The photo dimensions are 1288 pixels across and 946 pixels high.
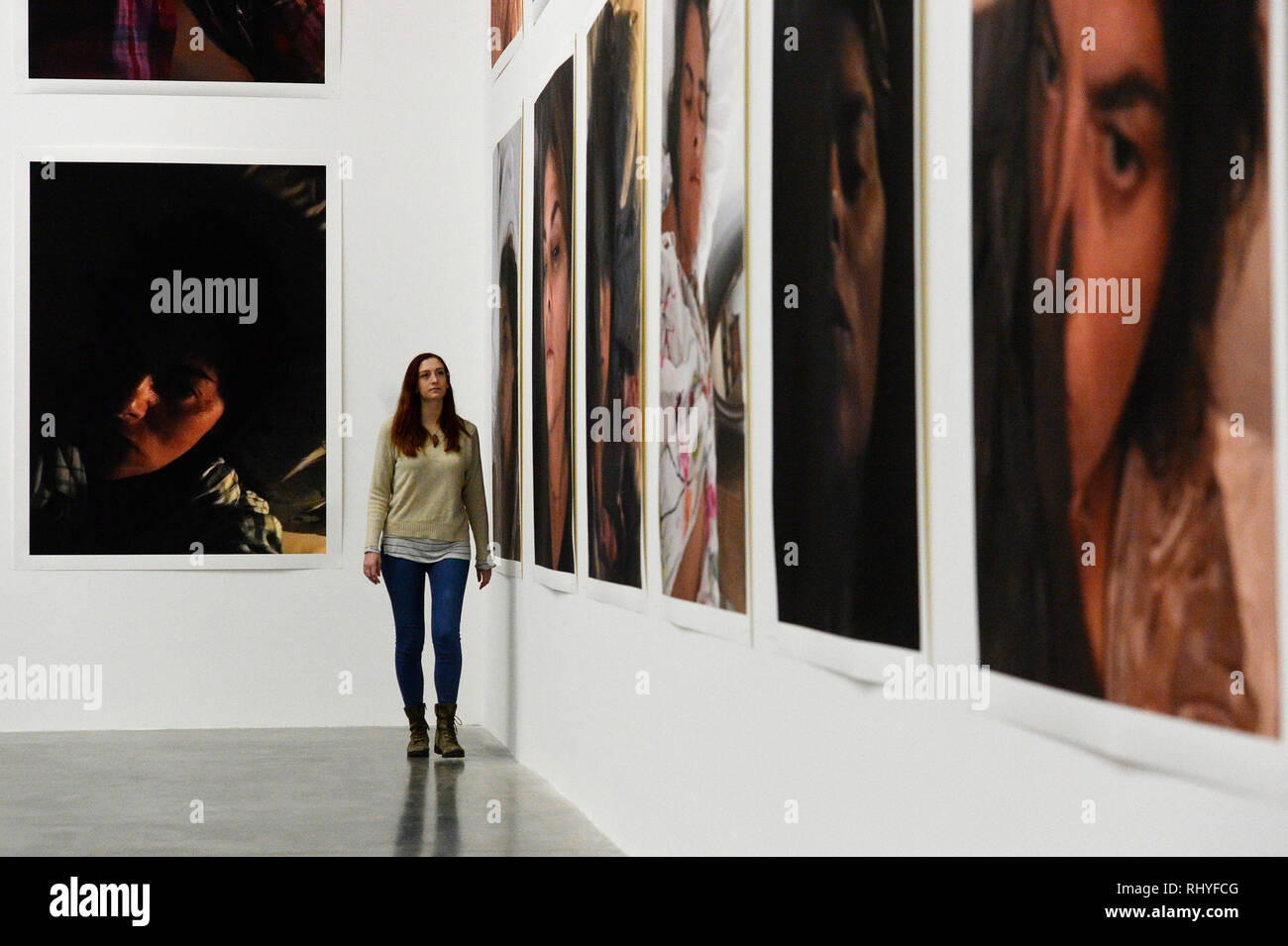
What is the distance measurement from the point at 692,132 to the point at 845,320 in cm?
132

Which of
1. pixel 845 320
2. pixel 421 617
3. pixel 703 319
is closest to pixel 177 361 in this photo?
pixel 421 617

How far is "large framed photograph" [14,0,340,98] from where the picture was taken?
29.5 feet

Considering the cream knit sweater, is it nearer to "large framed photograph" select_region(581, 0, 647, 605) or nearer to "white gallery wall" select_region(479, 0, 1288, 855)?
"white gallery wall" select_region(479, 0, 1288, 855)

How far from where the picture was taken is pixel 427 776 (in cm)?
695

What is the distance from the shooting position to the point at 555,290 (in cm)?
639

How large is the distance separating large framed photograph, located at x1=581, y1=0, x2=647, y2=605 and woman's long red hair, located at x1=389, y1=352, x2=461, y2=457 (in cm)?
204

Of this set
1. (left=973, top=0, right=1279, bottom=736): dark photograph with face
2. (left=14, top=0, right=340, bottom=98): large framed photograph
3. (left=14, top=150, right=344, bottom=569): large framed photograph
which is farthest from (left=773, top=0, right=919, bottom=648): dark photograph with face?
(left=14, top=0, right=340, bottom=98): large framed photograph

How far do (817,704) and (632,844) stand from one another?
6.33 ft

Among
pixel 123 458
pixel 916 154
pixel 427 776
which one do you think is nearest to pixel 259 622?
pixel 123 458

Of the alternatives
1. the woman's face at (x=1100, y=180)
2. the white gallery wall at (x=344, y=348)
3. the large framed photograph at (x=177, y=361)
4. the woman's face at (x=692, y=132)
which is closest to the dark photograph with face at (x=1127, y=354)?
the woman's face at (x=1100, y=180)

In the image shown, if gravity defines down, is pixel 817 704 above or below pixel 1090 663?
below

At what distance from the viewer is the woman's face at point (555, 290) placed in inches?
242

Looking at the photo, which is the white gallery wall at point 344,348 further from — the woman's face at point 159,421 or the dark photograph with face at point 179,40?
the woman's face at point 159,421
